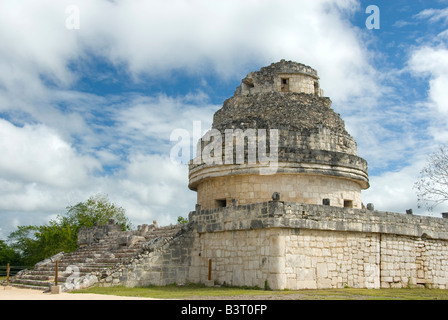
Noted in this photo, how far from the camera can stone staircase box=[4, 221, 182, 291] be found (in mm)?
17122

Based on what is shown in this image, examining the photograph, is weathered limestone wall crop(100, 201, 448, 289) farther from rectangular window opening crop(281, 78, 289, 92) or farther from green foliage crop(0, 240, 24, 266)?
green foliage crop(0, 240, 24, 266)

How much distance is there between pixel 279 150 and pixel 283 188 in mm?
1583

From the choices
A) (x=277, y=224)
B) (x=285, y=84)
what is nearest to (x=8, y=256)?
(x=285, y=84)

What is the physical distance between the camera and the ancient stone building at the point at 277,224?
16.4 metres

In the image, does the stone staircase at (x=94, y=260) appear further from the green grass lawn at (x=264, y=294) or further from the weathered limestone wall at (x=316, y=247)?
the weathered limestone wall at (x=316, y=247)

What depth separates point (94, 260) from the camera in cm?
1966

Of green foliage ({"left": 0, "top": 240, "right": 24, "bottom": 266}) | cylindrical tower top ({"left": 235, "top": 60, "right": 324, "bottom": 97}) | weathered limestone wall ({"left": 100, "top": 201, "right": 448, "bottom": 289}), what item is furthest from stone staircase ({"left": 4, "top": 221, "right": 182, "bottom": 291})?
green foliage ({"left": 0, "top": 240, "right": 24, "bottom": 266})

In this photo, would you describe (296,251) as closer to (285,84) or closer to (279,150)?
(279,150)

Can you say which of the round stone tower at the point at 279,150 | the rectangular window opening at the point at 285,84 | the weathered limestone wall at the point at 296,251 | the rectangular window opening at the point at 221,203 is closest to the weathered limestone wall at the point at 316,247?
the weathered limestone wall at the point at 296,251

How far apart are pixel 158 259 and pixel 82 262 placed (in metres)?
4.40

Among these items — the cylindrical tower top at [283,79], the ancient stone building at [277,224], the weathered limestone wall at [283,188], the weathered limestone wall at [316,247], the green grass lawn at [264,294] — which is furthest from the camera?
the cylindrical tower top at [283,79]

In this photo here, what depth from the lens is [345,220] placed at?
17.4 meters
